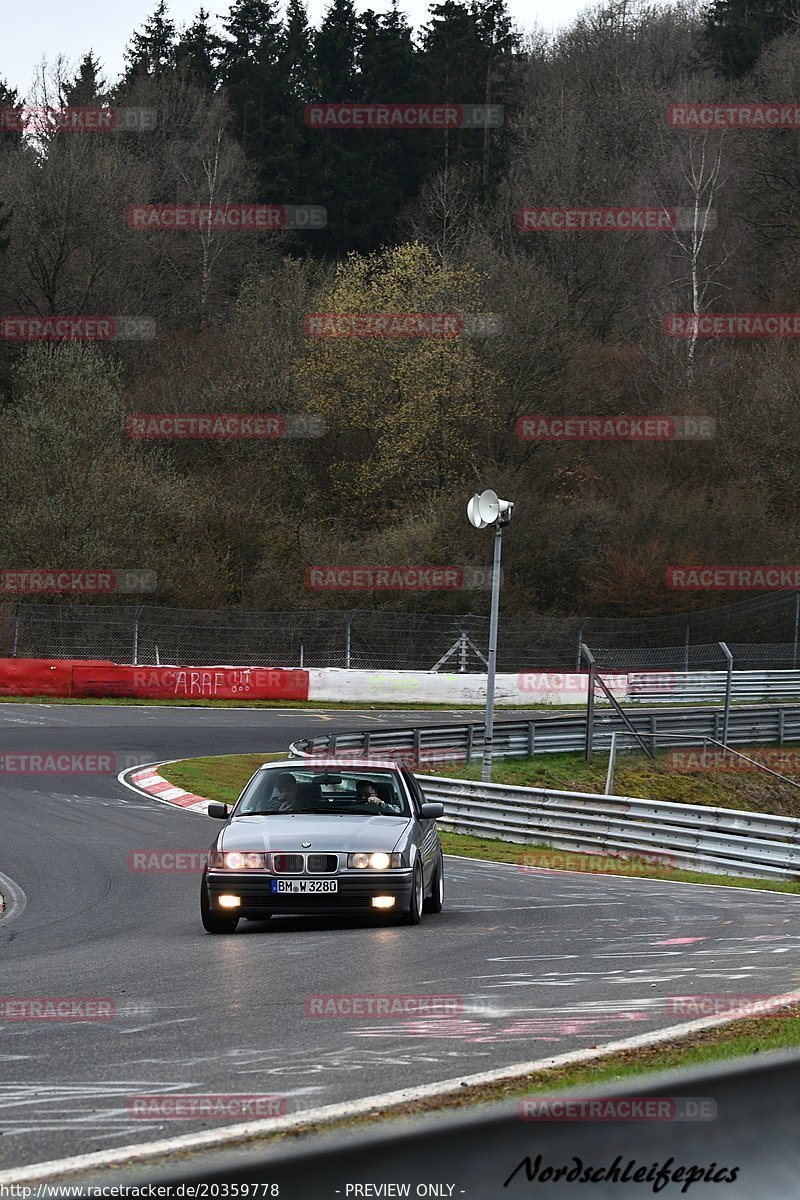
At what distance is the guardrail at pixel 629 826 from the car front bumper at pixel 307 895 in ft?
25.3

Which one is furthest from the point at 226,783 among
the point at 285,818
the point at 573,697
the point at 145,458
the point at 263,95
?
the point at 263,95

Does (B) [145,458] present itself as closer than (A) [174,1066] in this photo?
No

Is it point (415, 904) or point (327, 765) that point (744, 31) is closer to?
point (327, 765)

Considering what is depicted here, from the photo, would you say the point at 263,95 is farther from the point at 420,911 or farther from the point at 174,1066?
the point at 174,1066

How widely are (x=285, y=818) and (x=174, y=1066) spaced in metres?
5.72

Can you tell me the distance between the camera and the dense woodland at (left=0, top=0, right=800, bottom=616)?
47844 mm

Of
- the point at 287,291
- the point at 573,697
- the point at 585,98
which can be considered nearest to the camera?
the point at 573,697

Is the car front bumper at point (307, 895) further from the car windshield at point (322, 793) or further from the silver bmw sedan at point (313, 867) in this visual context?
the car windshield at point (322, 793)

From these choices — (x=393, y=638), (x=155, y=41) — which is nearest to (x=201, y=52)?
(x=155, y=41)

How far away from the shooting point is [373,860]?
10906mm

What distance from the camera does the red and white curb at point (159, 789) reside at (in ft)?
72.9

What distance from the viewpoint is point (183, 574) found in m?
46.3

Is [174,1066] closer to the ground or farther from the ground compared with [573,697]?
farther from the ground

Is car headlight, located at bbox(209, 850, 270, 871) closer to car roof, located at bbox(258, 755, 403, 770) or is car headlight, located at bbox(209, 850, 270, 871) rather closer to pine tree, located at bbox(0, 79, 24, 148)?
car roof, located at bbox(258, 755, 403, 770)
